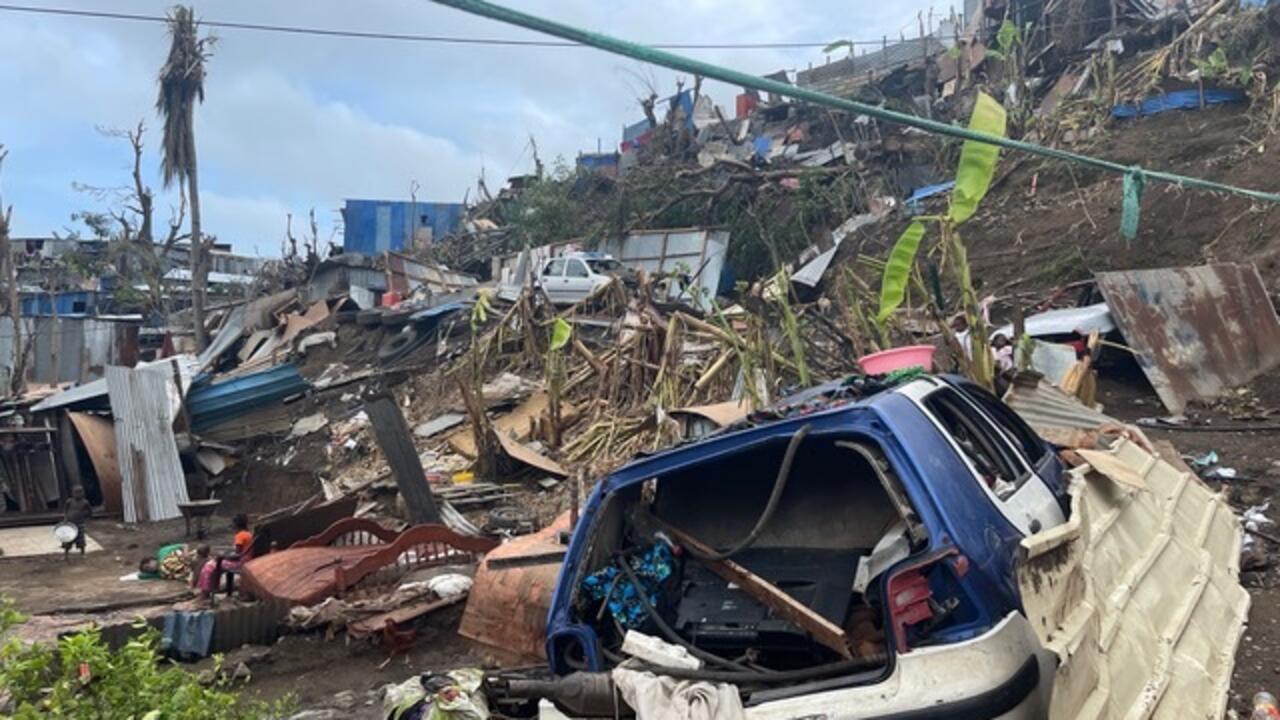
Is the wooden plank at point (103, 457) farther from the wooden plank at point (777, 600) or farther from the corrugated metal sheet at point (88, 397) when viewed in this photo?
the wooden plank at point (777, 600)

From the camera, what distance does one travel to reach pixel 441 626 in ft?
21.9

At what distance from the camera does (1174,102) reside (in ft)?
66.7

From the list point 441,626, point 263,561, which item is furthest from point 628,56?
point 263,561

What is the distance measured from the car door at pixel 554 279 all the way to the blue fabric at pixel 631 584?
59.8 ft

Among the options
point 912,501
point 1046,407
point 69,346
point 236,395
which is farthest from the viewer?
point 69,346

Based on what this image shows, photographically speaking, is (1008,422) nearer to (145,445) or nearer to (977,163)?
(977,163)

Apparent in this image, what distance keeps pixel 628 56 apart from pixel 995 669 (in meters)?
2.34

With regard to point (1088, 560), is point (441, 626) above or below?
below

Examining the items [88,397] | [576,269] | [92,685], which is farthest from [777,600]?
[576,269]

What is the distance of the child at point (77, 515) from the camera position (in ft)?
36.2

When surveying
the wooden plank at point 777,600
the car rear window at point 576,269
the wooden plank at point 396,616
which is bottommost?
the wooden plank at point 396,616

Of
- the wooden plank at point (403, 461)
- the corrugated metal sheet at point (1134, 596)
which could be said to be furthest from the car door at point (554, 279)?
the corrugated metal sheet at point (1134, 596)

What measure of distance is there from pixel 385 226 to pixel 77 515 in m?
27.8

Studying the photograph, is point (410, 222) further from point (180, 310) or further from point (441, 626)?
point (441, 626)
